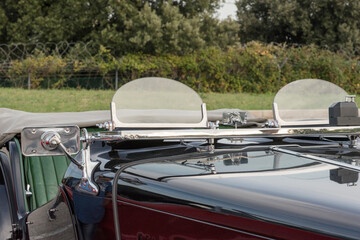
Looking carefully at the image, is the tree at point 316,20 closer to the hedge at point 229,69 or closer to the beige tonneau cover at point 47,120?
the hedge at point 229,69

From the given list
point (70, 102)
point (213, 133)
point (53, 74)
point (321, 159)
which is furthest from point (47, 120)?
point (53, 74)

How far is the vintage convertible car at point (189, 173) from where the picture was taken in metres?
1.16

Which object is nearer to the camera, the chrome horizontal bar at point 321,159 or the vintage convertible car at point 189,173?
the vintage convertible car at point 189,173

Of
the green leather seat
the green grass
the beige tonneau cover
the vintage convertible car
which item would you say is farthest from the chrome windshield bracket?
the green grass

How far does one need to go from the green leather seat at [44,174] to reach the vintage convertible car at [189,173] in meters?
0.12

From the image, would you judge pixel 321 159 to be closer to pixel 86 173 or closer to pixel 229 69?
pixel 86 173

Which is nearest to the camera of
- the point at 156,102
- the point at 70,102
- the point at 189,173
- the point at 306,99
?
the point at 189,173

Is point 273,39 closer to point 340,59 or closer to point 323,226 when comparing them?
point 340,59

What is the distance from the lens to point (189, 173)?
4.68 ft

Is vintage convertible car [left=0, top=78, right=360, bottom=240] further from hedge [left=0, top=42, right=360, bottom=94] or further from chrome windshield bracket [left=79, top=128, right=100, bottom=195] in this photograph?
hedge [left=0, top=42, right=360, bottom=94]

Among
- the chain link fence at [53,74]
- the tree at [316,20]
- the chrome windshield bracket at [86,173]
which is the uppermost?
the tree at [316,20]

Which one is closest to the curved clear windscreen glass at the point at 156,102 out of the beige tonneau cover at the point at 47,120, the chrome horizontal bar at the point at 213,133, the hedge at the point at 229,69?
the chrome horizontal bar at the point at 213,133

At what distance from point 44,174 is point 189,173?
1.47 m

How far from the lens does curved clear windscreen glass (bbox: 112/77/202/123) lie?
6.81 feet
